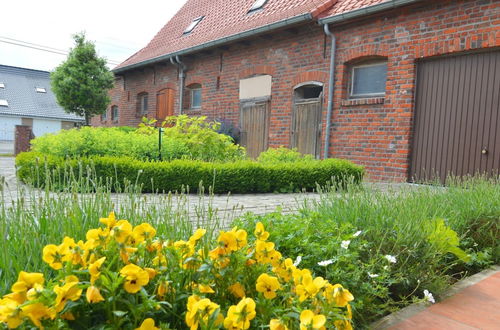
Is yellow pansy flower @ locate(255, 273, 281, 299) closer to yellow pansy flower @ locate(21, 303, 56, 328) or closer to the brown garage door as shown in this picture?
yellow pansy flower @ locate(21, 303, 56, 328)

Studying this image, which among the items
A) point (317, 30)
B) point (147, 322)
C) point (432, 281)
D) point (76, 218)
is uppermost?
point (317, 30)

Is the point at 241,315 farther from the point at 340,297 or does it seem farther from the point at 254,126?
the point at 254,126

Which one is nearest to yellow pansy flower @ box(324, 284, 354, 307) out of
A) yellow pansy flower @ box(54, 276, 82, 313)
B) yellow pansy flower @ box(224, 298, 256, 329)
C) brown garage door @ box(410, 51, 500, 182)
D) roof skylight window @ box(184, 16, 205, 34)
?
yellow pansy flower @ box(224, 298, 256, 329)

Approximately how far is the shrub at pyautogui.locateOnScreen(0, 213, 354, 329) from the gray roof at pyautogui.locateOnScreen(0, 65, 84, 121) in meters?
40.0

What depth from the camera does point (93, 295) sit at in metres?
1.17

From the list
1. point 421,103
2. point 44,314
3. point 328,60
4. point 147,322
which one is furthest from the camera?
point 328,60

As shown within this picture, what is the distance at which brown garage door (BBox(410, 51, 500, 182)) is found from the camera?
6973 millimetres

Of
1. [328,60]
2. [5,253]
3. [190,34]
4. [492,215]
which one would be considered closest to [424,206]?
[492,215]

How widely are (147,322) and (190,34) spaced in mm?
15013

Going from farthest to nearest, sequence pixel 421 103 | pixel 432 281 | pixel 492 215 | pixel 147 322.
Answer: pixel 421 103 < pixel 492 215 < pixel 432 281 < pixel 147 322

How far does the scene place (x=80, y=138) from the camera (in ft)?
23.4

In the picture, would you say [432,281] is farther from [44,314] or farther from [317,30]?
[317,30]

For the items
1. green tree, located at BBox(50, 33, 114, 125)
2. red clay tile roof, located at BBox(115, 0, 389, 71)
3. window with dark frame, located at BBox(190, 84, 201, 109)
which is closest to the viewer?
red clay tile roof, located at BBox(115, 0, 389, 71)

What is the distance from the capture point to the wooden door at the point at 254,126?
11.4 m
